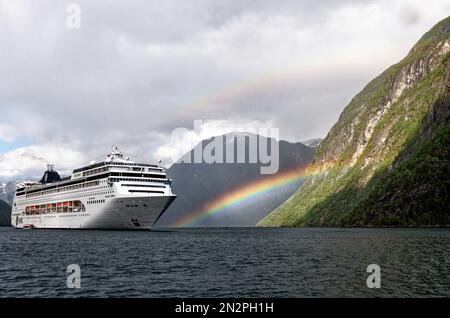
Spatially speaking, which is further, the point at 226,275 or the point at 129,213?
the point at 129,213

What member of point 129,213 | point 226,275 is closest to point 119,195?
point 129,213

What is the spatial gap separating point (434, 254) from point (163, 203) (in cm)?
9677

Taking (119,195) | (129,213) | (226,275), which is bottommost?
(226,275)

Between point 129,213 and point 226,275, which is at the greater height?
point 129,213

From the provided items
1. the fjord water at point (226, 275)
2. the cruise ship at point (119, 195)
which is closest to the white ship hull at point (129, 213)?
the cruise ship at point (119, 195)

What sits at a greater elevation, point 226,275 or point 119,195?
point 119,195

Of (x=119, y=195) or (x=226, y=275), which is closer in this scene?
(x=226, y=275)

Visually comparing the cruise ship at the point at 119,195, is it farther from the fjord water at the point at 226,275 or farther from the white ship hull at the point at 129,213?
the fjord water at the point at 226,275

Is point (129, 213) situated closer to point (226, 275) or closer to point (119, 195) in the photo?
point (119, 195)
